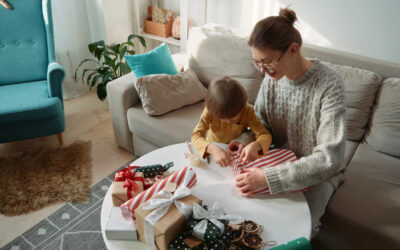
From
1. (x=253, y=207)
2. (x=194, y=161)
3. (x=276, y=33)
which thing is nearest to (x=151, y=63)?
(x=194, y=161)

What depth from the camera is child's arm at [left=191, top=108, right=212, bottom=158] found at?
1303mm

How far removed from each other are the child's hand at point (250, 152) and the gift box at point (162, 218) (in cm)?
32

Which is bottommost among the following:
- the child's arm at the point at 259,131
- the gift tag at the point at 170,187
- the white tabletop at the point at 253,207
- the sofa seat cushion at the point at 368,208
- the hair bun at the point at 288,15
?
the sofa seat cushion at the point at 368,208

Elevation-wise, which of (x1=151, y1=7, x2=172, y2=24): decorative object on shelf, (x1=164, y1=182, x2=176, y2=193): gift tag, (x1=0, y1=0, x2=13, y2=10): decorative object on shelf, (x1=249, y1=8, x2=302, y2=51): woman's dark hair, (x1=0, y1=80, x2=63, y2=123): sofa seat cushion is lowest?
(x1=0, y1=80, x2=63, y2=123): sofa seat cushion

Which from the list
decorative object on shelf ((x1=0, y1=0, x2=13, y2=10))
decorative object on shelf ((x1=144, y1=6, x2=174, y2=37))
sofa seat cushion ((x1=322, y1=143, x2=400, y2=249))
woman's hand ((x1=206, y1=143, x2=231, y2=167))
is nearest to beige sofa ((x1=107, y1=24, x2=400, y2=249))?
sofa seat cushion ((x1=322, y1=143, x2=400, y2=249))

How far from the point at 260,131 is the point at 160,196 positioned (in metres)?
0.55

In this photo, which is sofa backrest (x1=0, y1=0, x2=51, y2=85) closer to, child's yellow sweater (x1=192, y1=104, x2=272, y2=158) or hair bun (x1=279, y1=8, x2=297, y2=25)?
child's yellow sweater (x1=192, y1=104, x2=272, y2=158)

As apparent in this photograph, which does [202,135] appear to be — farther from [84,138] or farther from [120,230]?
[84,138]

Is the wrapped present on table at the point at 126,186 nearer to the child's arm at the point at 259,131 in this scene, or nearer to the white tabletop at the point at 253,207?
the white tabletop at the point at 253,207

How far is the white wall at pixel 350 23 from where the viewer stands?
80.6 inches

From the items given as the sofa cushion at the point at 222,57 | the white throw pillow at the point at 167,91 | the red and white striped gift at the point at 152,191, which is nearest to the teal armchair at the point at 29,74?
the white throw pillow at the point at 167,91

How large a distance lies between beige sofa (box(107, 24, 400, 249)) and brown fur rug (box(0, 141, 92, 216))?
1.14ft

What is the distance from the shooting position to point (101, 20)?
288 centimetres

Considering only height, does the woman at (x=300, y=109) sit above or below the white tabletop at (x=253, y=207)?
above
